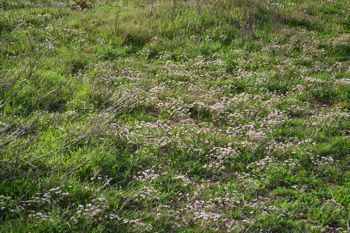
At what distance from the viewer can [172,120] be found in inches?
348

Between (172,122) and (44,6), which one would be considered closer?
(172,122)

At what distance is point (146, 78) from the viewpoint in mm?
10438

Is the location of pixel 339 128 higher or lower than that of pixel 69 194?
lower

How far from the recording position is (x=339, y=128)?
8.96m

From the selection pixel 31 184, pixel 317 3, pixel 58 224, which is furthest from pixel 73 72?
pixel 317 3

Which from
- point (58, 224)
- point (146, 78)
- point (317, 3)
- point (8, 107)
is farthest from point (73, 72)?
point (317, 3)

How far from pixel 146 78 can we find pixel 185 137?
2.93 m

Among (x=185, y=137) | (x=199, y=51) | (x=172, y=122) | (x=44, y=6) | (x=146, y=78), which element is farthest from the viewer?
(x=44, y=6)

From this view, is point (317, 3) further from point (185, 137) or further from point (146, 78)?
A: point (185, 137)

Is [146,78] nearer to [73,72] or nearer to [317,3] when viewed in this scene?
[73,72]

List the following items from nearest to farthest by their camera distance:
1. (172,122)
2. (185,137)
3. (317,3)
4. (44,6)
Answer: (185,137) < (172,122) < (44,6) < (317,3)

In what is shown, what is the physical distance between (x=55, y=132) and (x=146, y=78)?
352cm

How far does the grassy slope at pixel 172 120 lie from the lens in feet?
19.3

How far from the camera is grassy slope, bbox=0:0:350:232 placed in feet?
19.3
